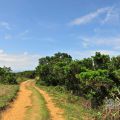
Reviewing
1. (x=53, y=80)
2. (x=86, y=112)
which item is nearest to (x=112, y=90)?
(x=86, y=112)


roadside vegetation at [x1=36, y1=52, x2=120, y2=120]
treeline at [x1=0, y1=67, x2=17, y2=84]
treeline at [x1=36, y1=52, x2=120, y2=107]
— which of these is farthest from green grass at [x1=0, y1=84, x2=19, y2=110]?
treeline at [x1=0, y1=67, x2=17, y2=84]

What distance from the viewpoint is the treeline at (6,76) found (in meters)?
72.5

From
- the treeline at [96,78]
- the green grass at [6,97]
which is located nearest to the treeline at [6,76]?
the treeline at [96,78]

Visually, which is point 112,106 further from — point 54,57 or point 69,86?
point 54,57

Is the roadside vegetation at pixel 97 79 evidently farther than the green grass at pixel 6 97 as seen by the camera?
Yes

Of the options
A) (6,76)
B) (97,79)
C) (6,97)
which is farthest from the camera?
(6,76)

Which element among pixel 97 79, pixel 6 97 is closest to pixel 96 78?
pixel 97 79

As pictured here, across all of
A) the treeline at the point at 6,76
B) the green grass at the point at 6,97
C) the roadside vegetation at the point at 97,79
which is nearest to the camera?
the green grass at the point at 6,97

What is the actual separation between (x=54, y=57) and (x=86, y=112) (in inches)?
2701

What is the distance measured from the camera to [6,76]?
73.6 meters

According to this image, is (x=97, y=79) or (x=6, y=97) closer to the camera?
(x=97, y=79)

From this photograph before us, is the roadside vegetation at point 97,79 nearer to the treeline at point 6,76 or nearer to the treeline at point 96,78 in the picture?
the treeline at point 96,78

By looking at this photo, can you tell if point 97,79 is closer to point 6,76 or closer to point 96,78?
point 96,78

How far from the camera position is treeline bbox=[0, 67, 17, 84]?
7250cm
